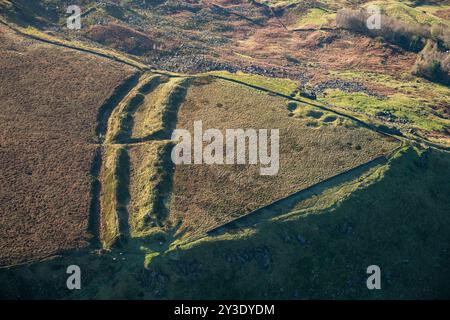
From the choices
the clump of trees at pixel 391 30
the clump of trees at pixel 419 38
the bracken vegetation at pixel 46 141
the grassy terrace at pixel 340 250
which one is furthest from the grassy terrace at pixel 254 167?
the clump of trees at pixel 391 30

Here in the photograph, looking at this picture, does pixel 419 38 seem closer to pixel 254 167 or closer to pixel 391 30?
pixel 391 30

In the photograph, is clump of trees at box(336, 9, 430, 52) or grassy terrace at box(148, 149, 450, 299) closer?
grassy terrace at box(148, 149, 450, 299)

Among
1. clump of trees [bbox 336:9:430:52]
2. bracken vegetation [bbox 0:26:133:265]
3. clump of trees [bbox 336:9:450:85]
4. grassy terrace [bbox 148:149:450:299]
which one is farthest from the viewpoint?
clump of trees [bbox 336:9:430:52]

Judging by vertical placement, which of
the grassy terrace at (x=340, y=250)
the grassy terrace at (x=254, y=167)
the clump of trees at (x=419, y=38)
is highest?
the clump of trees at (x=419, y=38)

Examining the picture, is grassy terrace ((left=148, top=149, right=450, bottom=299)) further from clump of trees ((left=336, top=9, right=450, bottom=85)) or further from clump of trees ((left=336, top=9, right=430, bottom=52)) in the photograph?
clump of trees ((left=336, top=9, right=430, bottom=52))

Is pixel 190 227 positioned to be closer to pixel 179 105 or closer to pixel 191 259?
pixel 191 259

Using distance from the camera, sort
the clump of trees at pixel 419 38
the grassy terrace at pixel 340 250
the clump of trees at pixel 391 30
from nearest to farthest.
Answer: the grassy terrace at pixel 340 250
the clump of trees at pixel 419 38
the clump of trees at pixel 391 30

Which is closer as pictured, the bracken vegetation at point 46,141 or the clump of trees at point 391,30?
the bracken vegetation at point 46,141

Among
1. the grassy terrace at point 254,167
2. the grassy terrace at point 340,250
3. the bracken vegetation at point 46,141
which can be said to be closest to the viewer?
the grassy terrace at point 340,250

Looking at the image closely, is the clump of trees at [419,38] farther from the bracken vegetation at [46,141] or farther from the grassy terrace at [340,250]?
the bracken vegetation at [46,141]

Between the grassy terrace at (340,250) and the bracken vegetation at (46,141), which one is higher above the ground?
the bracken vegetation at (46,141)

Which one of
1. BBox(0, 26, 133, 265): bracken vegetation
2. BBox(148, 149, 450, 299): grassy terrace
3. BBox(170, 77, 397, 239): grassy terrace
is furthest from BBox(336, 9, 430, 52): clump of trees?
BBox(0, 26, 133, 265): bracken vegetation
